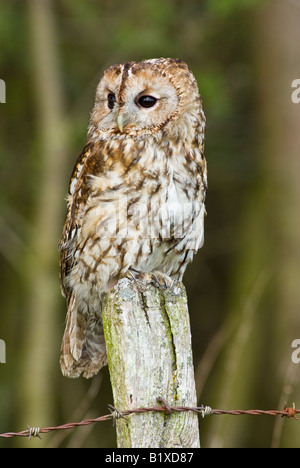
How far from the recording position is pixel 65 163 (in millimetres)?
5438

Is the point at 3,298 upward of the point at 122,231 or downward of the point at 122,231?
upward

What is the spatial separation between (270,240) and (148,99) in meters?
2.88

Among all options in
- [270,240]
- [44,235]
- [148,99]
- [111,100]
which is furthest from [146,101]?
[270,240]

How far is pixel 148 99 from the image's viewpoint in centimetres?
299

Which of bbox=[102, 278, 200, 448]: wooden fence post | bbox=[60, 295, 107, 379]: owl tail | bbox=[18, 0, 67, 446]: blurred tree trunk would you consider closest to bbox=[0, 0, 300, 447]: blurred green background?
bbox=[18, 0, 67, 446]: blurred tree trunk

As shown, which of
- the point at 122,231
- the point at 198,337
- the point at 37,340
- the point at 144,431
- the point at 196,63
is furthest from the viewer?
the point at 198,337

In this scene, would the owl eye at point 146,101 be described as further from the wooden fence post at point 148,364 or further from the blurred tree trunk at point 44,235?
the blurred tree trunk at point 44,235

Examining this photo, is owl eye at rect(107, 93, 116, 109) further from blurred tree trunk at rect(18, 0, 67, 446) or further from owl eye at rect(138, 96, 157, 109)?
blurred tree trunk at rect(18, 0, 67, 446)

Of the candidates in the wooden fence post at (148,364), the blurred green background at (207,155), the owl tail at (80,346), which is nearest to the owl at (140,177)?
the owl tail at (80,346)

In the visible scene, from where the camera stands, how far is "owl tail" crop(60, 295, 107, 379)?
332 centimetres

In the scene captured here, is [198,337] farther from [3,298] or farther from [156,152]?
[156,152]

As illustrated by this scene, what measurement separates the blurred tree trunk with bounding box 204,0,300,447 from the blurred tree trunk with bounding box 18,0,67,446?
53.8 inches

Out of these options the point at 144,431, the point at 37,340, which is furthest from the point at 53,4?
the point at 144,431

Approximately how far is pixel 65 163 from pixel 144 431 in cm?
359
